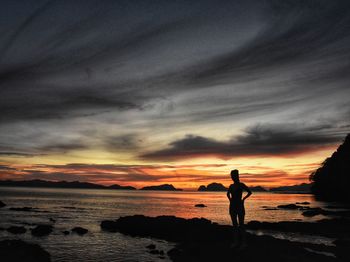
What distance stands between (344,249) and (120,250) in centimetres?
1838

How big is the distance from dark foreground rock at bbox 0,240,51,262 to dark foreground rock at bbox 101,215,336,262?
9625 millimetres

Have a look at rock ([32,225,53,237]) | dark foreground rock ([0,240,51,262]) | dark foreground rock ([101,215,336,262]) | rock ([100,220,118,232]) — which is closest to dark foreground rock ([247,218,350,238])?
dark foreground rock ([101,215,336,262])

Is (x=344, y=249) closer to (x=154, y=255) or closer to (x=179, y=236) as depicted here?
(x=154, y=255)

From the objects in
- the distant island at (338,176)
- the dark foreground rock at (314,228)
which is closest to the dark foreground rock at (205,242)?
the dark foreground rock at (314,228)

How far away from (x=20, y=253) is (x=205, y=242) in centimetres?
1356

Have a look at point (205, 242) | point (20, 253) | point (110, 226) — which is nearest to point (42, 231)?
point (110, 226)

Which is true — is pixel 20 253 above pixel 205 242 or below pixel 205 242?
below

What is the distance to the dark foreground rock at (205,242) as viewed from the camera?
16.8m

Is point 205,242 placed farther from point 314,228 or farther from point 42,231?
point 42,231

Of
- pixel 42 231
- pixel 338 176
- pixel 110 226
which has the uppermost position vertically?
pixel 338 176

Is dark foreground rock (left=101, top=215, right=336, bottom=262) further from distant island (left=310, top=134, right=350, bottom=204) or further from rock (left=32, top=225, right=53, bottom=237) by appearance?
distant island (left=310, top=134, right=350, bottom=204)

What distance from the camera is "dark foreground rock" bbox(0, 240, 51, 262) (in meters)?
22.0

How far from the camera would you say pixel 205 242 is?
23.9m

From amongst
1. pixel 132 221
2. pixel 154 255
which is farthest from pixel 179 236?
pixel 132 221
